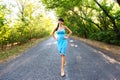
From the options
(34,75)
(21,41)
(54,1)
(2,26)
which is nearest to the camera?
(34,75)

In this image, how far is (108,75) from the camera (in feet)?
24.3

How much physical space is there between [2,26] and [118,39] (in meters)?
10.7

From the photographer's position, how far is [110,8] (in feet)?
74.9

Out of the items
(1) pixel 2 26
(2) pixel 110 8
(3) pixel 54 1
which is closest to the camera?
(1) pixel 2 26

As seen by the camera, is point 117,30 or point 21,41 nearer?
point 117,30

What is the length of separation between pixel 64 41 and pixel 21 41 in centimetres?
2274

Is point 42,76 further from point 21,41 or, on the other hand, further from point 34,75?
point 21,41

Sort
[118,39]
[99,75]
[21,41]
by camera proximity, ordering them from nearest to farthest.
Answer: [99,75] < [118,39] < [21,41]

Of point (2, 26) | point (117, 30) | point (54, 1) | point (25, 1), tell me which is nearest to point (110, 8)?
point (117, 30)

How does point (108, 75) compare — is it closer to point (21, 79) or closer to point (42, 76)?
point (42, 76)

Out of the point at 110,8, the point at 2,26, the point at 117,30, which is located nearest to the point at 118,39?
the point at 117,30

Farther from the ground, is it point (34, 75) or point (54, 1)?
point (54, 1)

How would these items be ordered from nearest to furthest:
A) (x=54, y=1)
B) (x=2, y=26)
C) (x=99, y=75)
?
(x=99, y=75)
(x=2, y=26)
(x=54, y=1)

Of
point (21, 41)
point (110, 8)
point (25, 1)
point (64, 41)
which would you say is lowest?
point (21, 41)
